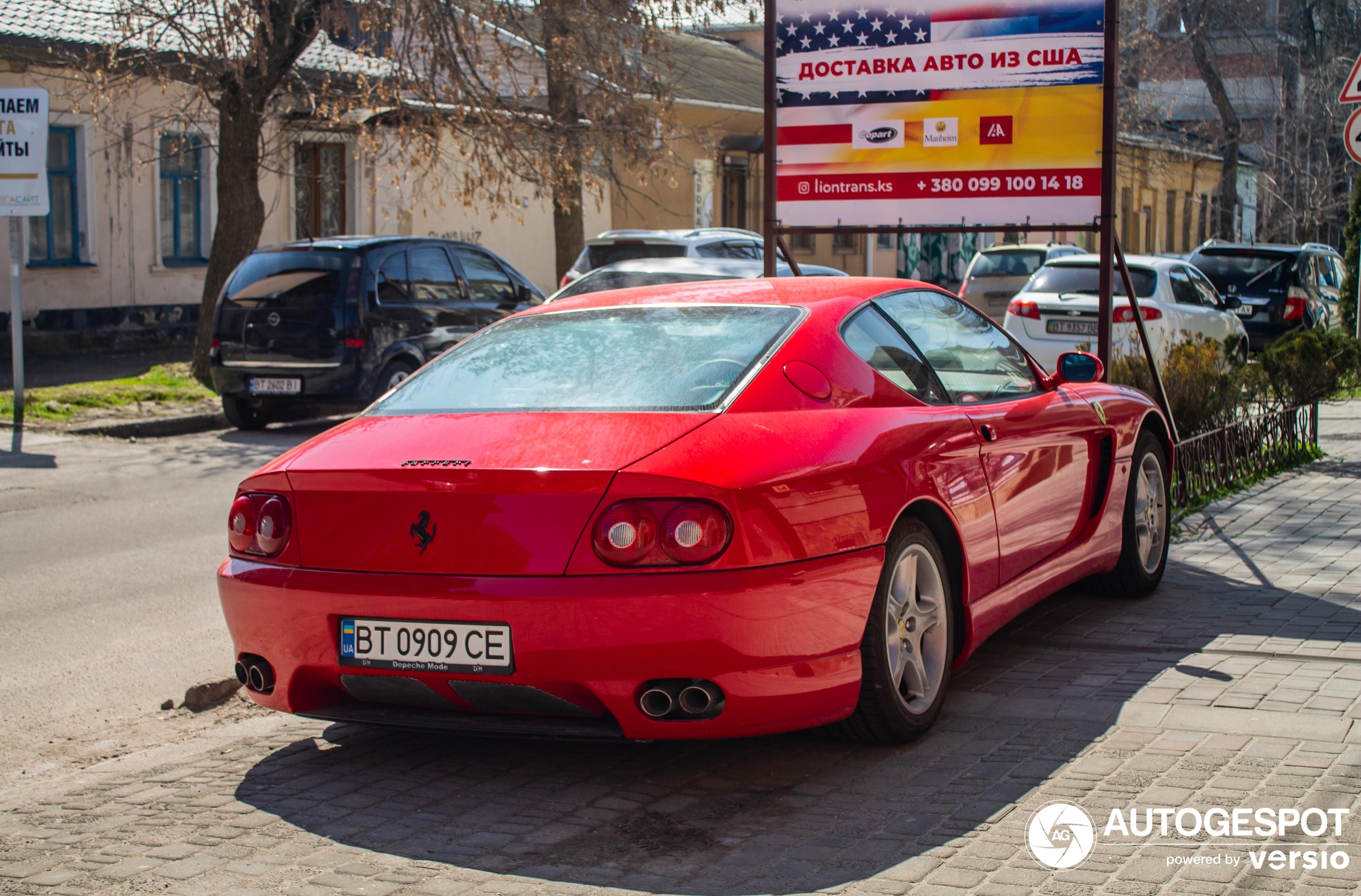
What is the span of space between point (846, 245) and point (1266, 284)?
2001cm

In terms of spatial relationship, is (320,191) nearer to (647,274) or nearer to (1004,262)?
(1004,262)

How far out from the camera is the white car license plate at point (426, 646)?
3938 millimetres

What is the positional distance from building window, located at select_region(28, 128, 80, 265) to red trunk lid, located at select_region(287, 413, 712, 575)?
1833 centimetres

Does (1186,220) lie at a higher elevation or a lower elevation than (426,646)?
higher

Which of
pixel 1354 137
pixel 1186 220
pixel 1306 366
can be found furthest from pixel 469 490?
pixel 1186 220

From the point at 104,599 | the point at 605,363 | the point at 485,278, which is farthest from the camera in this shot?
the point at 485,278

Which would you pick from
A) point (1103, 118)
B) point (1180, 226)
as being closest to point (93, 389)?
point (1103, 118)

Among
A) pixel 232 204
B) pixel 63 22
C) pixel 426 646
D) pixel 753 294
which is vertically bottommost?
pixel 426 646

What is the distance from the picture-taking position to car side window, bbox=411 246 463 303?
46.9 ft

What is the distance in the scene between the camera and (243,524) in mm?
4348

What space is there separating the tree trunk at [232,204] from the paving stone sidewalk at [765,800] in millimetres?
12884

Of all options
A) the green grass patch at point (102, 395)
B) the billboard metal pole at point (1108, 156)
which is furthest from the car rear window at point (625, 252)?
the billboard metal pole at point (1108, 156)

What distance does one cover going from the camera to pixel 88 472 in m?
11.5

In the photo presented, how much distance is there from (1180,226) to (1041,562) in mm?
56130
